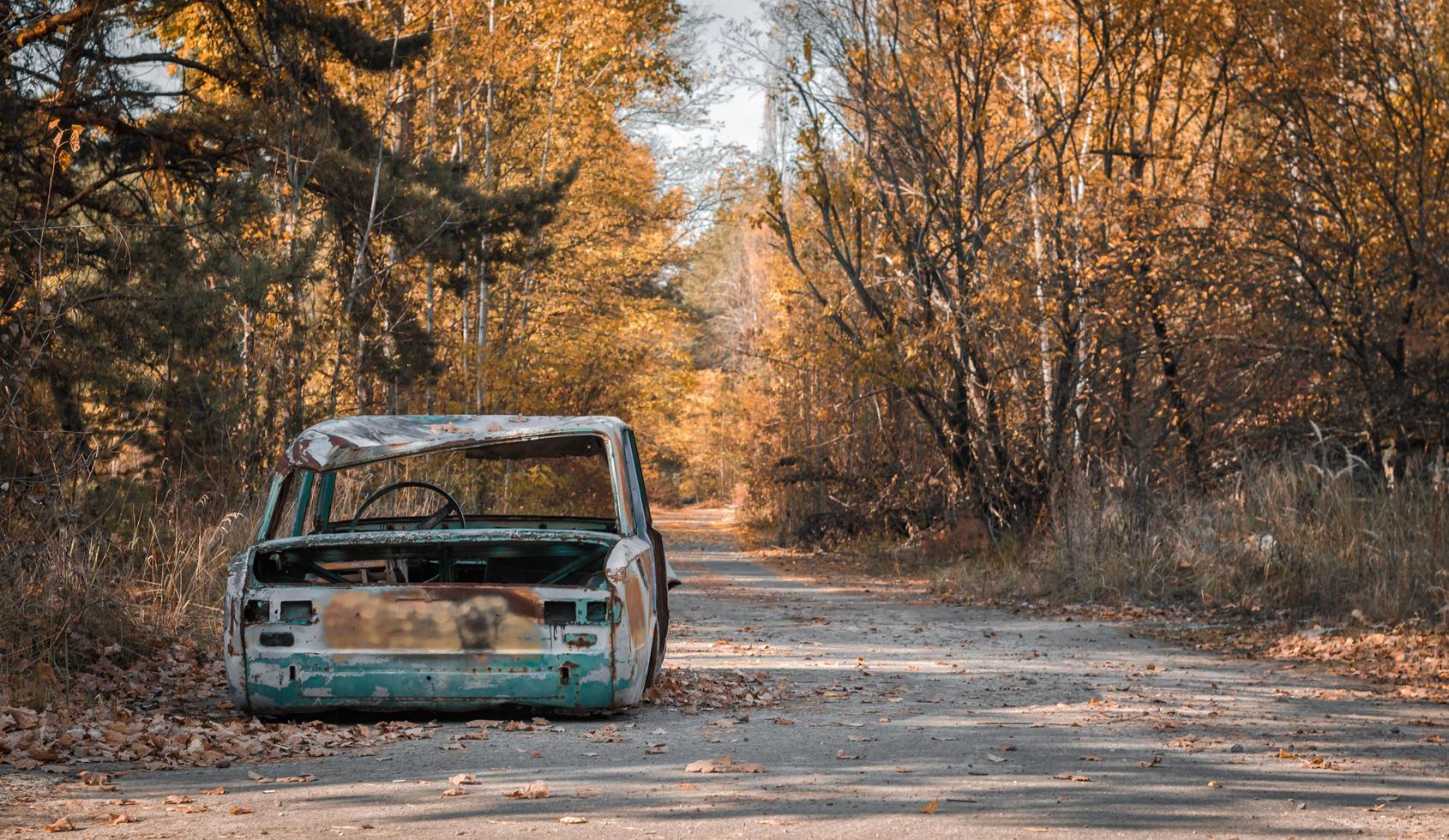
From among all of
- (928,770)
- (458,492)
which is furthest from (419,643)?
(458,492)

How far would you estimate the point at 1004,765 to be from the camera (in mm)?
7293

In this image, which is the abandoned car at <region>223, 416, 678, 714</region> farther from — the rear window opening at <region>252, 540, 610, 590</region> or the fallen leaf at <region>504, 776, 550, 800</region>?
the fallen leaf at <region>504, 776, 550, 800</region>

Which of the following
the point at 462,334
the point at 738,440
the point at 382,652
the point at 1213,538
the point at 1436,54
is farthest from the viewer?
the point at 738,440

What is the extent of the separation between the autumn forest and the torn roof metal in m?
1.96

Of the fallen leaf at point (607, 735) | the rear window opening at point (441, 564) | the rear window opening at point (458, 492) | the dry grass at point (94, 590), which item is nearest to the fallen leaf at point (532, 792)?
the fallen leaf at point (607, 735)

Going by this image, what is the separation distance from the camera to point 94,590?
34.3 feet

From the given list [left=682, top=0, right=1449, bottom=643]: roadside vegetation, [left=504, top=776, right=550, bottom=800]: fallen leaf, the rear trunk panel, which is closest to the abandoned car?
Result: the rear trunk panel

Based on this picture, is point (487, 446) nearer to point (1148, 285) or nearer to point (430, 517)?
point (430, 517)

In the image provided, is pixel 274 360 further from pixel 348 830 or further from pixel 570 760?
pixel 348 830

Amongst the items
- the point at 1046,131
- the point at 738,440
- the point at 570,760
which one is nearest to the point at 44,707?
the point at 570,760

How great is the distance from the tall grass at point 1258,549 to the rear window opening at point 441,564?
730 cm

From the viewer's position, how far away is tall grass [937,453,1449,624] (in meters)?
14.1

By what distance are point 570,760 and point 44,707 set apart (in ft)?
10.2

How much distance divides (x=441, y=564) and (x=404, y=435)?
81cm
